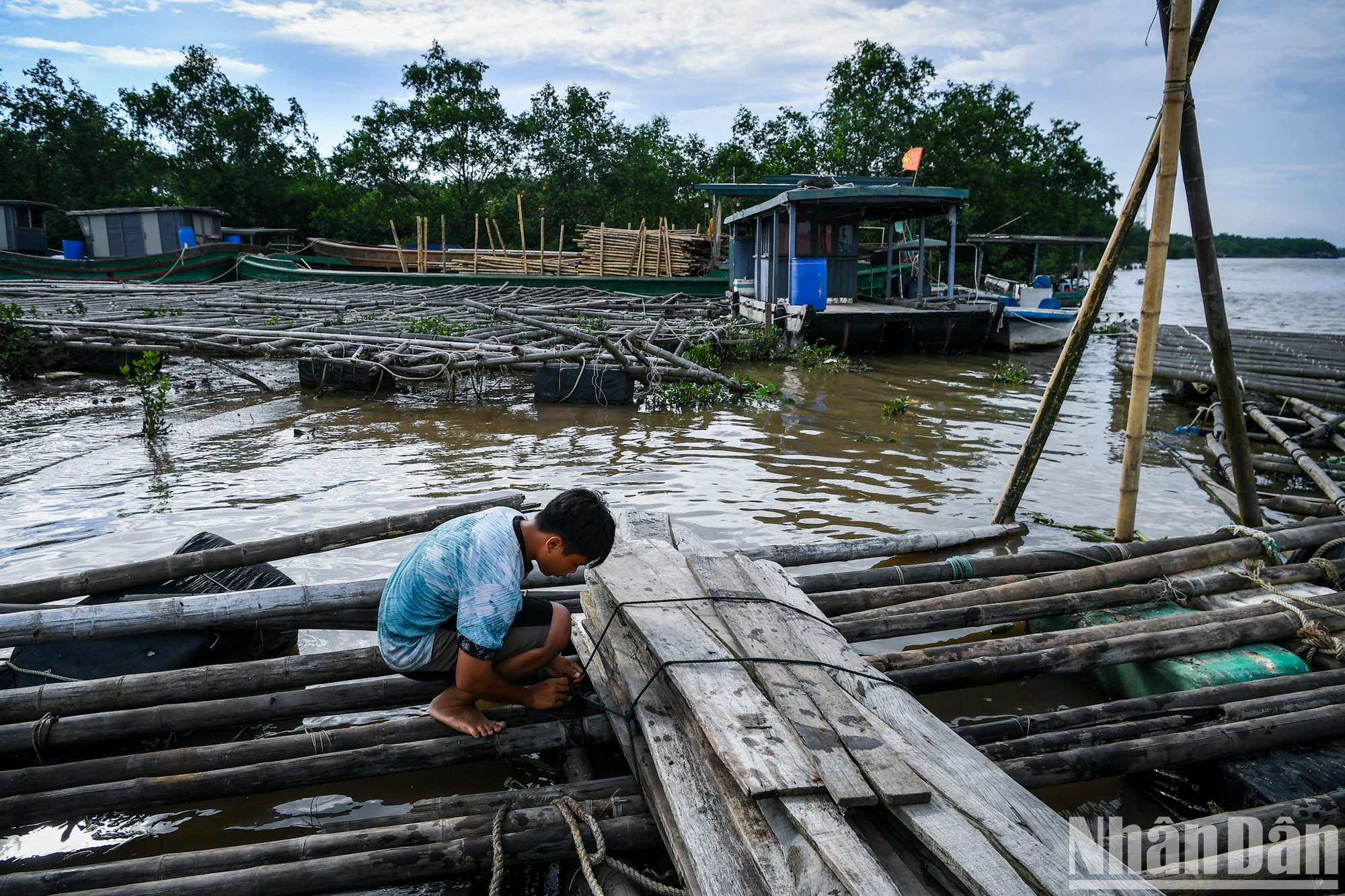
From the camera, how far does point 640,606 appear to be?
3252 millimetres

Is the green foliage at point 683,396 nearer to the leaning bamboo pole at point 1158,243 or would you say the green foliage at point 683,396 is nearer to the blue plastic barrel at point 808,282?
the blue plastic barrel at point 808,282

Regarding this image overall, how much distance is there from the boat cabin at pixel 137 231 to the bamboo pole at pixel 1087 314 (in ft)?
97.8

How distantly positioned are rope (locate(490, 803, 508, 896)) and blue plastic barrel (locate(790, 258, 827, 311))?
14.0 metres

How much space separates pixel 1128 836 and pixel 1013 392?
11461 millimetres

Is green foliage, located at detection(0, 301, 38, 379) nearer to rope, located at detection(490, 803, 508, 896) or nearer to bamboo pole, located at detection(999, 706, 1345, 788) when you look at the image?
rope, located at detection(490, 803, 508, 896)

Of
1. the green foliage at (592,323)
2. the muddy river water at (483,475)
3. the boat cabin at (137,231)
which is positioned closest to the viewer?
the muddy river water at (483,475)

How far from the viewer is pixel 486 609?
286 centimetres

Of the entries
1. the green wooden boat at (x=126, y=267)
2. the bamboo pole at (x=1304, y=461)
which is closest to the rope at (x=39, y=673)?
the bamboo pole at (x=1304, y=461)

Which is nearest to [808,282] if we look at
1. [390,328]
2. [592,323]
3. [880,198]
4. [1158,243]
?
[880,198]

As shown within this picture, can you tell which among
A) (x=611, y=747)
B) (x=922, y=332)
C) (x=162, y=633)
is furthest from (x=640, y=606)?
(x=922, y=332)

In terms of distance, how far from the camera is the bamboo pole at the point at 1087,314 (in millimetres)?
4438

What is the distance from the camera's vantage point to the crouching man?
2869 mm

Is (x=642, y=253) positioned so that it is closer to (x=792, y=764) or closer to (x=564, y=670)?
(x=564, y=670)

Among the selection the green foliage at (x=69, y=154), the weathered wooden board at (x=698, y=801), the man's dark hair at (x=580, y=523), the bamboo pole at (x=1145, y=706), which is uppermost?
the green foliage at (x=69, y=154)
